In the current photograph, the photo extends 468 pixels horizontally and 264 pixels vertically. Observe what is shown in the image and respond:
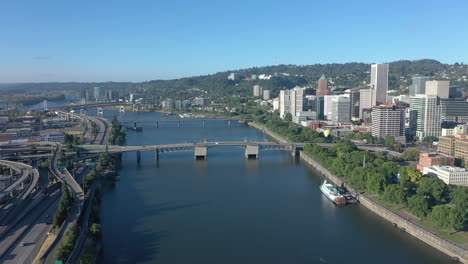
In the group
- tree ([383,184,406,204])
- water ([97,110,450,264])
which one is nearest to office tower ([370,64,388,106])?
water ([97,110,450,264])

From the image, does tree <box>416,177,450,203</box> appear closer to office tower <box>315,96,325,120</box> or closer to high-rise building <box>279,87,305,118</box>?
office tower <box>315,96,325,120</box>

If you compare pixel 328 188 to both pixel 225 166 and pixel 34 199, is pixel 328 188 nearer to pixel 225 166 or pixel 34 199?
pixel 225 166

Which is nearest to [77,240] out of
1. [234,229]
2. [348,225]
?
[234,229]

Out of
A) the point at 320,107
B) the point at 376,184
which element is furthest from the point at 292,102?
the point at 376,184

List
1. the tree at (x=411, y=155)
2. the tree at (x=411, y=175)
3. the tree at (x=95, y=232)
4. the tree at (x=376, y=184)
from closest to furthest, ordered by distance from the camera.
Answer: the tree at (x=95, y=232) < the tree at (x=376, y=184) < the tree at (x=411, y=175) < the tree at (x=411, y=155)

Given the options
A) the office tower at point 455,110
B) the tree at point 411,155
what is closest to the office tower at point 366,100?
the office tower at point 455,110

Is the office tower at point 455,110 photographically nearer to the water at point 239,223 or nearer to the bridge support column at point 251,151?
the bridge support column at point 251,151

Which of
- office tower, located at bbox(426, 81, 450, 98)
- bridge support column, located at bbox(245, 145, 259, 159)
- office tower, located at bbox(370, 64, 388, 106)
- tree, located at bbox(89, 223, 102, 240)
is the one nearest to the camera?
tree, located at bbox(89, 223, 102, 240)
